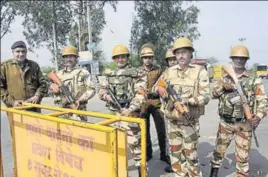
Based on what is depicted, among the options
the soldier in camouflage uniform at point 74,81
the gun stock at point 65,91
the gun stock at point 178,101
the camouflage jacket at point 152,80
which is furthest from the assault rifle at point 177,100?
the gun stock at point 65,91

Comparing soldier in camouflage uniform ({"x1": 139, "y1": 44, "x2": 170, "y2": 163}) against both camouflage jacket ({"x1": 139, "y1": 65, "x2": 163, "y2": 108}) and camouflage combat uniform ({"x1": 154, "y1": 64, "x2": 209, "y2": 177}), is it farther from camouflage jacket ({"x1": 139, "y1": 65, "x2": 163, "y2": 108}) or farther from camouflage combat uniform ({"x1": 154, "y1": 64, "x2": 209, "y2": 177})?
camouflage combat uniform ({"x1": 154, "y1": 64, "x2": 209, "y2": 177})

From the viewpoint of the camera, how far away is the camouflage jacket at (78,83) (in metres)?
4.52

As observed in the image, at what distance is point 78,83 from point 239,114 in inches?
82.4

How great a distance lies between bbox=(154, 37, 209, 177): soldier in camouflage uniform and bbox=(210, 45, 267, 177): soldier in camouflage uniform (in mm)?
378

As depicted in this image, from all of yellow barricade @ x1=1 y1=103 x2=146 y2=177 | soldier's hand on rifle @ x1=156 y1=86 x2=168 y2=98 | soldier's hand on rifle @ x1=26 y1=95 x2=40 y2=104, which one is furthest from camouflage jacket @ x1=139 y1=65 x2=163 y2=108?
yellow barricade @ x1=1 y1=103 x2=146 y2=177

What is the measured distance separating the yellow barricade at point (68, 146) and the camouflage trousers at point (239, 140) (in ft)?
5.02

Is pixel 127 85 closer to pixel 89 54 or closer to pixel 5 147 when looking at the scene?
pixel 5 147

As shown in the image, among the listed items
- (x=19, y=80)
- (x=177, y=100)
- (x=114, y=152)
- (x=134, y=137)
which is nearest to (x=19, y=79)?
(x=19, y=80)

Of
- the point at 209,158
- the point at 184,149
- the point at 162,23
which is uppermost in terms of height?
the point at 162,23

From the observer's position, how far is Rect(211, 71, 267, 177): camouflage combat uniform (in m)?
3.73

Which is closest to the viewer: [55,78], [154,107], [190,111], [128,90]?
[190,111]

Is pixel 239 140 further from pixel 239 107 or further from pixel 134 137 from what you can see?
pixel 134 137

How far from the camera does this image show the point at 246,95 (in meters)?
3.75

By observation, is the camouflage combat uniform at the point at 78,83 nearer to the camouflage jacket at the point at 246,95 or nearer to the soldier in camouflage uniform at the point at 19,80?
the soldier in camouflage uniform at the point at 19,80
